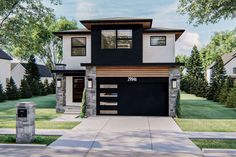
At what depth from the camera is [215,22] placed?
1811cm

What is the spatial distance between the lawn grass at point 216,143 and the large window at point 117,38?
10.3 meters

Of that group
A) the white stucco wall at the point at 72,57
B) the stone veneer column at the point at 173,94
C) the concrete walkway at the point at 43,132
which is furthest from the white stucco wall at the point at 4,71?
the concrete walkway at the point at 43,132

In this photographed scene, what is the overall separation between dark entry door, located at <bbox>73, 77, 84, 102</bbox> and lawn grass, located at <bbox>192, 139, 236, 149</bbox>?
1267 centimetres

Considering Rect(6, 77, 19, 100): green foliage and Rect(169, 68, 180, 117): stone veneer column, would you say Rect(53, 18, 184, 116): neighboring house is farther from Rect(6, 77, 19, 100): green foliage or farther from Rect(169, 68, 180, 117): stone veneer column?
Rect(6, 77, 19, 100): green foliage

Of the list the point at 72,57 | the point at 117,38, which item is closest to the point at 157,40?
the point at 117,38

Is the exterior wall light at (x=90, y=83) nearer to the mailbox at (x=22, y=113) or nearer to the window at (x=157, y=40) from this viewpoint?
the window at (x=157, y=40)

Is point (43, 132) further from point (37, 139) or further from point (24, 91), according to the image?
point (24, 91)

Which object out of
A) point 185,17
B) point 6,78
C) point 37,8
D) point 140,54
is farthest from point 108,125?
point 6,78

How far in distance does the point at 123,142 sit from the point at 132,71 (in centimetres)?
943

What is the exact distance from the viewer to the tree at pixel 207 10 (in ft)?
53.5

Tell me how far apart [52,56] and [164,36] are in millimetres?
38865

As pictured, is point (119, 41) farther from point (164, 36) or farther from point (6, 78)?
point (6, 78)

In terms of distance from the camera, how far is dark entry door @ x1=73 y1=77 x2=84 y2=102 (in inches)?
920

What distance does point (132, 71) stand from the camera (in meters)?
20.7
